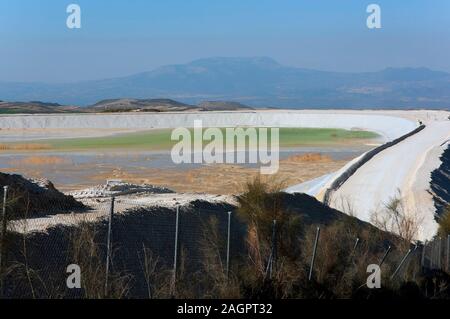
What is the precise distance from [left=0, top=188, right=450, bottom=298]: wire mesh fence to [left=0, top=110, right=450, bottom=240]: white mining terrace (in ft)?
34.6

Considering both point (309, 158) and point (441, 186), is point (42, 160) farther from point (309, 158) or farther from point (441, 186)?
point (441, 186)

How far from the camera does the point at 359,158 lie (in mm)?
40344

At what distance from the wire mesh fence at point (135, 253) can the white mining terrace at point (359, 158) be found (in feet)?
34.6

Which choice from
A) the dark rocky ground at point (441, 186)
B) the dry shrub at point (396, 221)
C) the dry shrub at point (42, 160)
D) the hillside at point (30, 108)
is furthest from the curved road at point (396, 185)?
the hillside at point (30, 108)

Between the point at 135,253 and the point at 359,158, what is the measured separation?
29008mm

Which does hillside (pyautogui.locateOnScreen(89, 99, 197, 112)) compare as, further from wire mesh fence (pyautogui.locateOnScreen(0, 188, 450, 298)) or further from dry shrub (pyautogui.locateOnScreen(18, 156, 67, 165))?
wire mesh fence (pyautogui.locateOnScreen(0, 188, 450, 298))

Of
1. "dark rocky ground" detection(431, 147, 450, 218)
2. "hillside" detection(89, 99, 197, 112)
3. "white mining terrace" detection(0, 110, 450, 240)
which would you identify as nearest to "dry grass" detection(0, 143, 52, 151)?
"white mining terrace" detection(0, 110, 450, 240)

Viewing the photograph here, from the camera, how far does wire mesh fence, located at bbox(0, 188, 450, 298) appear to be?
9859 mm

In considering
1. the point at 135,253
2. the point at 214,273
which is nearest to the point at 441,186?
the point at 135,253

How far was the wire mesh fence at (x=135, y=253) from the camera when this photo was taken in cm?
986

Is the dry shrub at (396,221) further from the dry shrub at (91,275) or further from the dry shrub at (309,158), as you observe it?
the dry shrub at (309,158)

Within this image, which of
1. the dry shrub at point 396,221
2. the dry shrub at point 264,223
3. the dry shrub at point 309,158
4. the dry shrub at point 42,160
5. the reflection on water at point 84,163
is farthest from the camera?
the dry shrub at point 309,158
